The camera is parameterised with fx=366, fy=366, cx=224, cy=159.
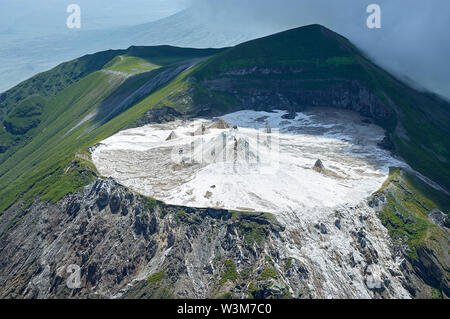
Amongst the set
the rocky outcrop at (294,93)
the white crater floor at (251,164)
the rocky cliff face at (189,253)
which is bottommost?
the rocky cliff face at (189,253)

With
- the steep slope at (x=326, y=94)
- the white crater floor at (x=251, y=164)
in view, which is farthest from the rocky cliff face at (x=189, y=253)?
the steep slope at (x=326, y=94)

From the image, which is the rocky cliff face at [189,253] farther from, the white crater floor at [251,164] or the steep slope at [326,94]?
the steep slope at [326,94]

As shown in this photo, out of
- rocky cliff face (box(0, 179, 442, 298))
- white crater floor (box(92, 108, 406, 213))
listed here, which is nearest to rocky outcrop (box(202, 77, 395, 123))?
white crater floor (box(92, 108, 406, 213))

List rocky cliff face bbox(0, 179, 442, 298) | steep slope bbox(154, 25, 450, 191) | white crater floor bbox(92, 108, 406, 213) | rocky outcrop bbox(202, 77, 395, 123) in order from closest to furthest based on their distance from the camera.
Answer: rocky cliff face bbox(0, 179, 442, 298), white crater floor bbox(92, 108, 406, 213), steep slope bbox(154, 25, 450, 191), rocky outcrop bbox(202, 77, 395, 123)

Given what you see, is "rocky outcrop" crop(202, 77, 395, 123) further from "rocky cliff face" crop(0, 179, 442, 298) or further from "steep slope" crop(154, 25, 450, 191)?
"rocky cliff face" crop(0, 179, 442, 298)

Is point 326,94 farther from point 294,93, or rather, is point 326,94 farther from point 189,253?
point 189,253
